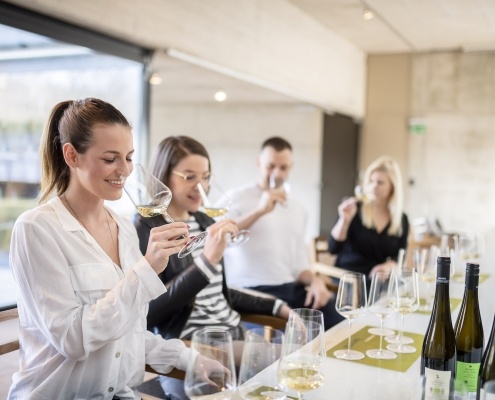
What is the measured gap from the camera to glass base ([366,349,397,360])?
170cm

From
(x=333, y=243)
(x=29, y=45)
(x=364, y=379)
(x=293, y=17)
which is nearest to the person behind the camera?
(x=364, y=379)

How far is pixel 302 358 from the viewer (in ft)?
3.97

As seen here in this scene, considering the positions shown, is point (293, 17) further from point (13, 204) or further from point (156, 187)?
point (156, 187)

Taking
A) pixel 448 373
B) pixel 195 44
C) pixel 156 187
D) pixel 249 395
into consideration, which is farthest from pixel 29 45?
pixel 448 373

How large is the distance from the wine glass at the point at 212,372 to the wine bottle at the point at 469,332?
602mm

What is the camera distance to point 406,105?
8609 mm

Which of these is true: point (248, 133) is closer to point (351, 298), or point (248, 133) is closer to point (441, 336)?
point (351, 298)

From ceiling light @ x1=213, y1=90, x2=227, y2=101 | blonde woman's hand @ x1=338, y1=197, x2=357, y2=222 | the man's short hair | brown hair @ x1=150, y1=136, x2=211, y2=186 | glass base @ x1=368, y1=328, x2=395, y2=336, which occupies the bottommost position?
glass base @ x1=368, y1=328, x2=395, y2=336

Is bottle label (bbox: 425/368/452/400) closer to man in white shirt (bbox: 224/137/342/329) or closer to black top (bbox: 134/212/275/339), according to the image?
black top (bbox: 134/212/275/339)

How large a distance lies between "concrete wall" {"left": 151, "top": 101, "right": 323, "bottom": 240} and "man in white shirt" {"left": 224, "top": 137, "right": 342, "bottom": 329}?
438cm

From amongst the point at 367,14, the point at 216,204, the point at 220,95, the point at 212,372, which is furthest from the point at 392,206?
the point at 220,95

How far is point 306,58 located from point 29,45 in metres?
4.02

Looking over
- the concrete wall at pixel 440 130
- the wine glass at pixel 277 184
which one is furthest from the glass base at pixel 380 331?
the concrete wall at pixel 440 130

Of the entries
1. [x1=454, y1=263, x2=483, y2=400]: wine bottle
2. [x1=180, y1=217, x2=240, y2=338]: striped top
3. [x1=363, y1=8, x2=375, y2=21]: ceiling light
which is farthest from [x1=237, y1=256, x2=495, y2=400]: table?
[x1=363, y1=8, x2=375, y2=21]: ceiling light
